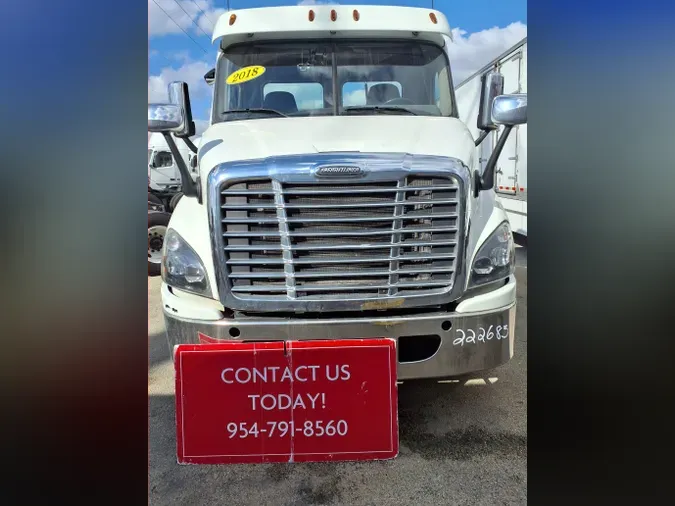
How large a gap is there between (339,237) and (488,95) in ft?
5.43

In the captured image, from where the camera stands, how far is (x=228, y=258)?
273 centimetres

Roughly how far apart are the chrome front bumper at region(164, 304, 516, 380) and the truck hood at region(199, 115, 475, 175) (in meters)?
0.92

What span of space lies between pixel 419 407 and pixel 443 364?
897 mm

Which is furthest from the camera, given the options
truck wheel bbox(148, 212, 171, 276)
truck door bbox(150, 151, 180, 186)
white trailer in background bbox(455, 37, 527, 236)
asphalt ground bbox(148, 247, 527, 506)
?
white trailer in background bbox(455, 37, 527, 236)

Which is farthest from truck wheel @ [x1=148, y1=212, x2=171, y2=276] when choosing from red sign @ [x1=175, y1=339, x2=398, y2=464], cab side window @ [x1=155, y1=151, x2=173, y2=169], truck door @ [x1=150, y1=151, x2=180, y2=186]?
red sign @ [x1=175, y1=339, x2=398, y2=464]

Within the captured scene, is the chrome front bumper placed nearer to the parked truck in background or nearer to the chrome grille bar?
the chrome grille bar

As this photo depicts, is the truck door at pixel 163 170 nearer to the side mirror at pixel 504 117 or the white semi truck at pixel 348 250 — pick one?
the white semi truck at pixel 348 250

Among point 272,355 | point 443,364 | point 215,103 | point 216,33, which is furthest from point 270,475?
point 216,33

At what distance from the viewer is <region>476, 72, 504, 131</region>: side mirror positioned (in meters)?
3.41

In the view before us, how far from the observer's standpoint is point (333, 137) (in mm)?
2961

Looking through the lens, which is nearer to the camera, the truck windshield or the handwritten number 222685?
the handwritten number 222685

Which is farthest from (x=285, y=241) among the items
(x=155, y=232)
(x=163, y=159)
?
(x=163, y=159)

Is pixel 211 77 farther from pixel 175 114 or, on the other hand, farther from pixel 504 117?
pixel 504 117
